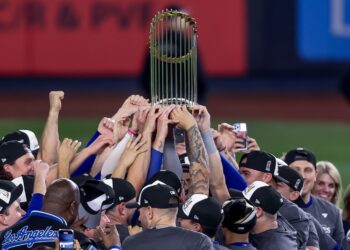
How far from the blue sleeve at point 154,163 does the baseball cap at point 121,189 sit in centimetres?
40

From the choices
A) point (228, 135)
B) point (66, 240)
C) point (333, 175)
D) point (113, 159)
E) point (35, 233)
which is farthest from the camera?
point (333, 175)

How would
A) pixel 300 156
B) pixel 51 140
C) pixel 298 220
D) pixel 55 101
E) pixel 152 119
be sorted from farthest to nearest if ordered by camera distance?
pixel 300 156 < pixel 55 101 < pixel 51 140 < pixel 298 220 < pixel 152 119

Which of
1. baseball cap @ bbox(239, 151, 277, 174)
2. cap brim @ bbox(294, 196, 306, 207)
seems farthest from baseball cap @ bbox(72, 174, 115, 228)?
cap brim @ bbox(294, 196, 306, 207)

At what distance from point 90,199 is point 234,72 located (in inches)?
581

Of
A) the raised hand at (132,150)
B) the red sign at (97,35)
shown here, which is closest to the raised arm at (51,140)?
the raised hand at (132,150)

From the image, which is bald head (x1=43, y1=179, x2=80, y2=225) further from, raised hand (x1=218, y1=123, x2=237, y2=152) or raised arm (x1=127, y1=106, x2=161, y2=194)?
raised hand (x1=218, y1=123, x2=237, y2=152)

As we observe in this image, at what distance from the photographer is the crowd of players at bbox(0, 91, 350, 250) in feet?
21.6

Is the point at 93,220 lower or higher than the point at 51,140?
lower

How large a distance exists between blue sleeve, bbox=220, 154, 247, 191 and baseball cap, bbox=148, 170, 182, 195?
0.78 meters

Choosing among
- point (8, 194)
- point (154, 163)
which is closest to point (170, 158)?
point (154, 163)

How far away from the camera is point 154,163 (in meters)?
7.68

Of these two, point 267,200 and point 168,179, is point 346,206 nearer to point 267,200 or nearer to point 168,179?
point 267,200

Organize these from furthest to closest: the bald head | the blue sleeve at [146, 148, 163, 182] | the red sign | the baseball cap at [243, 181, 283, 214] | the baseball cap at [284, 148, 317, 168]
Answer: the red sign < the baseball cap at [284, 148, 317, 168] < the blue sleeve at [146, 148, 163, 182] < the baseball cap at [243, 181, 283, 214] < the bald head

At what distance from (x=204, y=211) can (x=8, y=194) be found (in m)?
1.18
